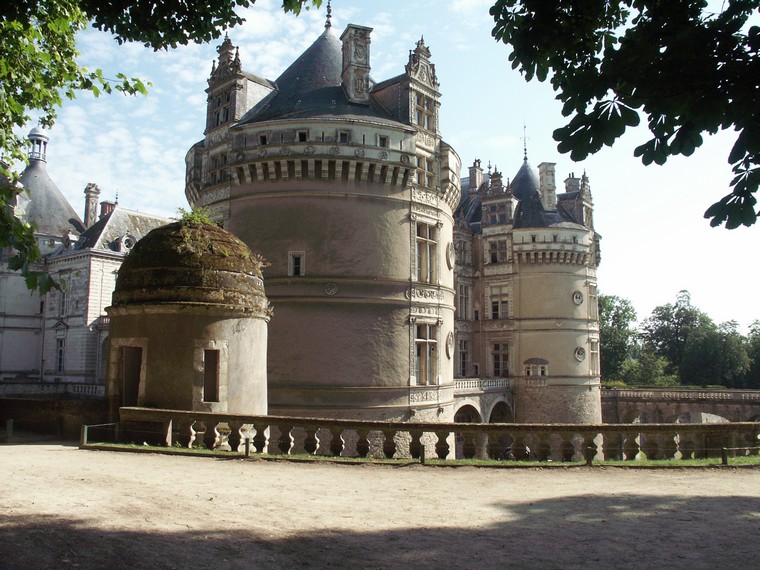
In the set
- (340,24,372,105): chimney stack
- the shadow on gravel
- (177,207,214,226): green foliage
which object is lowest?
the shadow on gravel

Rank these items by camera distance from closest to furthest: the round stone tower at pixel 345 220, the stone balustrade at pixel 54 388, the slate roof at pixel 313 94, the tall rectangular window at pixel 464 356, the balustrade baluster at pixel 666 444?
the balustrade baluster at pixel 666 444 → the round stone tower at pixel 345 220 → the slate roof at pixel 313 94 → the stone balustrade at pixel 54 388 → the tall rectangular window at pixel 464 356

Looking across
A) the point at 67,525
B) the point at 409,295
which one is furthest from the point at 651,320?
the point at 67,525

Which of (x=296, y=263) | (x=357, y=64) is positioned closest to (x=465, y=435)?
(x=296, y=263)

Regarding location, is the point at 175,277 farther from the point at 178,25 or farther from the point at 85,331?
the point at 85,331

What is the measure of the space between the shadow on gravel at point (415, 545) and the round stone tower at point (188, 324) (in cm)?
585

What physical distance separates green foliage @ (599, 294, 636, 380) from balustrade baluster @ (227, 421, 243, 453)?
60.7m

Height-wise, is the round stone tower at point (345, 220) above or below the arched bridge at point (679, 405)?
above

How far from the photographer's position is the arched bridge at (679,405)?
3959 centimetres

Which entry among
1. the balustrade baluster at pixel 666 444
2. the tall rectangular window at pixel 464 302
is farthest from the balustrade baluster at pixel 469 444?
the tall rectangular window at pixel 464 302

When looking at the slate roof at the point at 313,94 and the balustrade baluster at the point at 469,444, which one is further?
the slate roof at the point at 313,94

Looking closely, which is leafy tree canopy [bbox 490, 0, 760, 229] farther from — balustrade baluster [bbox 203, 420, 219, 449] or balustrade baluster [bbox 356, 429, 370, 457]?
balustrade baluster [bbox 203, 420, 219, 449]

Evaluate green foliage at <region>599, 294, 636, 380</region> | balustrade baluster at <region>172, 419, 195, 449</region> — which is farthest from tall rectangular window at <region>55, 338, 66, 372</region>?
green foliage at <region>599, 294, 636, 380</region>

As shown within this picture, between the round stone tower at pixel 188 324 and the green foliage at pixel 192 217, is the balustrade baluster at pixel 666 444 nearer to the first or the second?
the round stone tower at pixel 188 324

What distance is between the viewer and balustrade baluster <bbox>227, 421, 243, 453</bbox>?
36.4 ft
